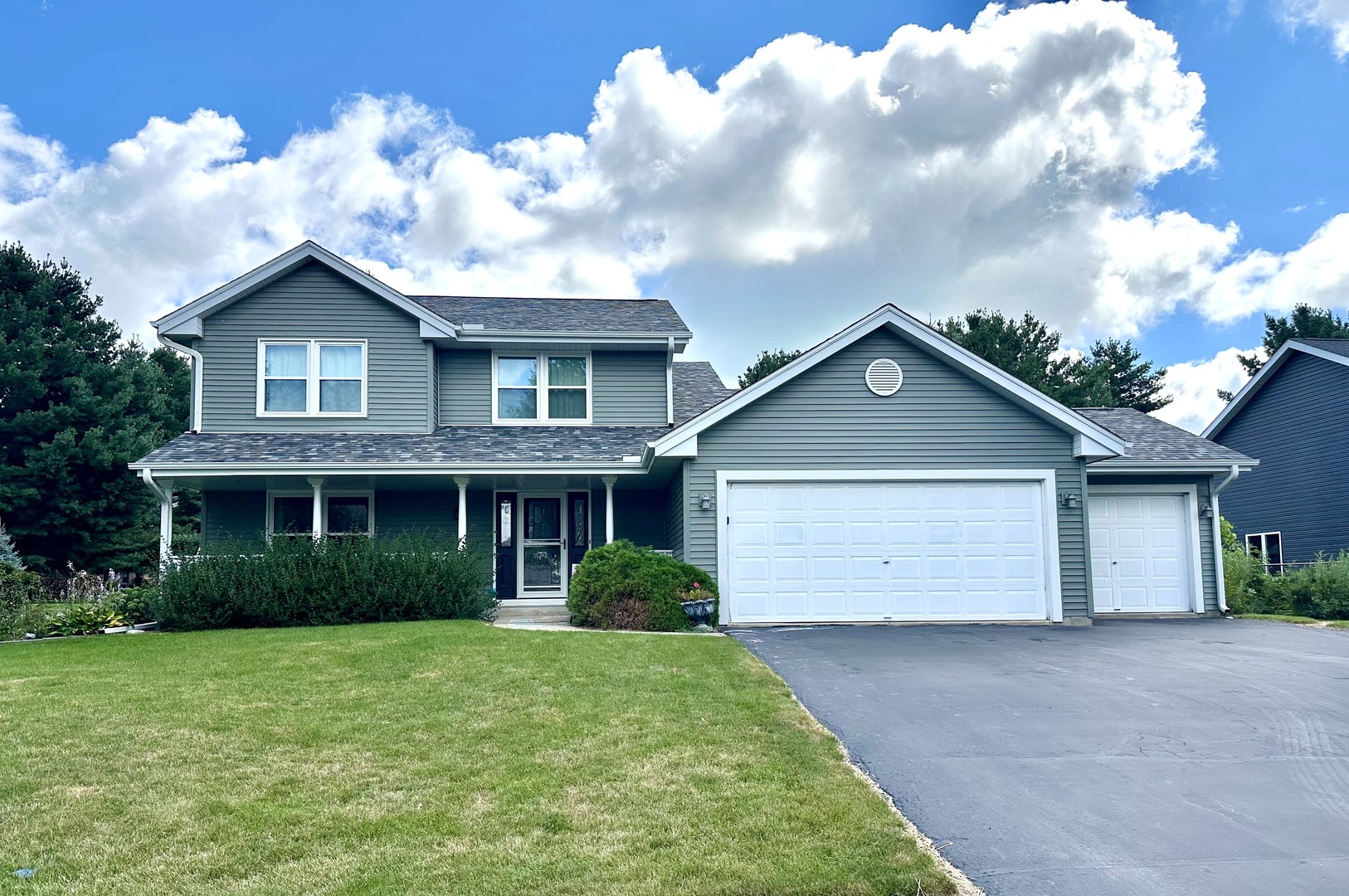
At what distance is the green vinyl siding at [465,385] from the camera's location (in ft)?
59.8

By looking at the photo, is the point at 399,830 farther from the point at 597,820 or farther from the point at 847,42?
the point at 847,42

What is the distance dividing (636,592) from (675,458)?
2.41 m

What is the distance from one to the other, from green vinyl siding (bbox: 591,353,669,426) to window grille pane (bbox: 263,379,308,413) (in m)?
5.48

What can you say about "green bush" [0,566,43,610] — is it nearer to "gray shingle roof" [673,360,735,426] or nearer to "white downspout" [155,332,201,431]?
"white downspout" [155,332,201,431]

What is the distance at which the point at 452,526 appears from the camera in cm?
1777

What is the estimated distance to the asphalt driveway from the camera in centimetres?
431

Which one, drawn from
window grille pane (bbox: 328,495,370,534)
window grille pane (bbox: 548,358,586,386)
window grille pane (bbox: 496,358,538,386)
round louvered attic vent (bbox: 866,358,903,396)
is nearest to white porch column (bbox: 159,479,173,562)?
window grille pane (bbox: 328,495,370,534)

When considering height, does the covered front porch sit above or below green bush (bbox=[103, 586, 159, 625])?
above

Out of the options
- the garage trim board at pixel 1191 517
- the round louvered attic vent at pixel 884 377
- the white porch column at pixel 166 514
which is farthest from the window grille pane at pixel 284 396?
the garage trim board at pixel 1191 517

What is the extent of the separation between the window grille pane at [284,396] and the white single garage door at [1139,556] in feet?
48.3

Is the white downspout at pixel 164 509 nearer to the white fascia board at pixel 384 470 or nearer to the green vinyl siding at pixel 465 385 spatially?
the white fascia board at pixel 384 470

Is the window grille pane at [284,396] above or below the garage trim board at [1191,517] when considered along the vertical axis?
above

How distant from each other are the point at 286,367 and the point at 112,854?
A: 46.9 ft

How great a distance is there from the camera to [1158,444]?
707 inches
